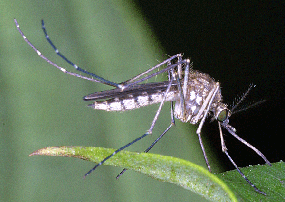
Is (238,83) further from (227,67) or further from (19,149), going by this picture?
(19,149)

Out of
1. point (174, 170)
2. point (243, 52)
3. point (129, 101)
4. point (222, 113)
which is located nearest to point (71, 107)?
point (129, 101)

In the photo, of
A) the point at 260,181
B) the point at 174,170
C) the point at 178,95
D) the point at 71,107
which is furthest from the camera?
the point at 178,95

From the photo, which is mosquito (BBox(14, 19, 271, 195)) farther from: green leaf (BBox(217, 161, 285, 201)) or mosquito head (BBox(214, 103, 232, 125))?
green leaf (BBox(217, 161, 285, 201))

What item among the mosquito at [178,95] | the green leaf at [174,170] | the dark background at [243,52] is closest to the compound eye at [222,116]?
the mosquito at [178,95]

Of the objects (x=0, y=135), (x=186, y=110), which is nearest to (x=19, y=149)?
(x=0, y=135)

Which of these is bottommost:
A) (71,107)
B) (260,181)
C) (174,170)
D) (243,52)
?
(260,181)

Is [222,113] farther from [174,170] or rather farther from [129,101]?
[174,170]

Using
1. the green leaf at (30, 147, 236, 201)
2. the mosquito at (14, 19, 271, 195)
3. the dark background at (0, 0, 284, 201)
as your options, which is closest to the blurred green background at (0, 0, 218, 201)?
the dark background at (0, 0, 284, 201)
